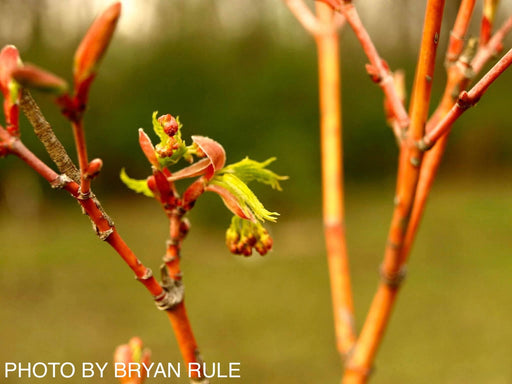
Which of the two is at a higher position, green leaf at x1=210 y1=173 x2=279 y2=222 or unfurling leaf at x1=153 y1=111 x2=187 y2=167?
unfurling leaf at x1=153 y1=111 x2=187 y2=167

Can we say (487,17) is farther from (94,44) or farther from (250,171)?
(94,44)

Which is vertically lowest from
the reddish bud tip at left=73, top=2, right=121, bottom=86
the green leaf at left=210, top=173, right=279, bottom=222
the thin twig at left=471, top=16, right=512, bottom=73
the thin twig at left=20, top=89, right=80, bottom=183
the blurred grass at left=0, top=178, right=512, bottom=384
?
the blurred grass at left=0, top=178, right=512, bottom=384

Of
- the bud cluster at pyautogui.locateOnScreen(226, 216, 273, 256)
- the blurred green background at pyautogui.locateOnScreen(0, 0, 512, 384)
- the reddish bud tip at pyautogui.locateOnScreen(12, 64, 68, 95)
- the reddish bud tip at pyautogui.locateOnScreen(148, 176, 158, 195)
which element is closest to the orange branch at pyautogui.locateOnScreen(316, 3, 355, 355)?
the bud cluster at pyautogui.locateOnScreen(226, 216, 273, 256)

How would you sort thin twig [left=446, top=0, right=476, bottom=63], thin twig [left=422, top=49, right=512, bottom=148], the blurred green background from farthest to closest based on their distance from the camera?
the blurred green background < thin twig [left=446, top=0, right=476, bottom=63] < thin twig [left=422, top=49, right=512, bottom=148]

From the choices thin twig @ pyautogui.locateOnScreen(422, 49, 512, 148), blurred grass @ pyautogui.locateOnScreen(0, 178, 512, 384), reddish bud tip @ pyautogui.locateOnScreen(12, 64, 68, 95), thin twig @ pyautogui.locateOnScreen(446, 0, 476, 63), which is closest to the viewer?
reddish bud tip @ pyautogui.locateOnScreen(12, 64, 68, 95)

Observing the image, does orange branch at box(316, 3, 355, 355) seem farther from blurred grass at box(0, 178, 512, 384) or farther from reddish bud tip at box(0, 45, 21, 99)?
blurred grass at box(0, 178, 512, 384)

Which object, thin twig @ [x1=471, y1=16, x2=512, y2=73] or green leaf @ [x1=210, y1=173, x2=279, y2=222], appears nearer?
green leaf @ [x1=210, y1=173, x2=279, y2=222]

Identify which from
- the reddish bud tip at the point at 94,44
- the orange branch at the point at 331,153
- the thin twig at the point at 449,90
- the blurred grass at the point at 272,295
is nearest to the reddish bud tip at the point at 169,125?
the reddish bud tip at the point at 94,44

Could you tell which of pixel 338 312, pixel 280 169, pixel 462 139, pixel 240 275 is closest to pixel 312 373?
pixel 240 275
